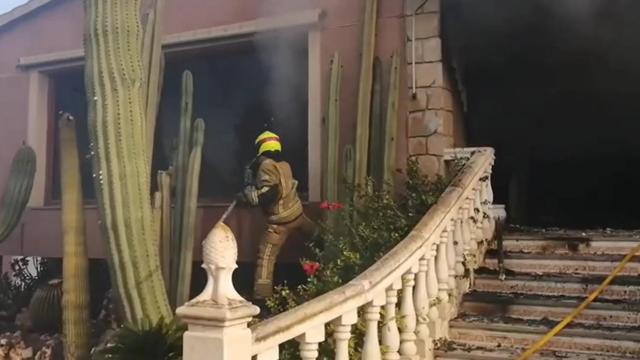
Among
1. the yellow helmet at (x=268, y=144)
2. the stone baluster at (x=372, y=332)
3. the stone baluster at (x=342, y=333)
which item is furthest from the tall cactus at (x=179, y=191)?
the stone baluster at (x=342, y=333)

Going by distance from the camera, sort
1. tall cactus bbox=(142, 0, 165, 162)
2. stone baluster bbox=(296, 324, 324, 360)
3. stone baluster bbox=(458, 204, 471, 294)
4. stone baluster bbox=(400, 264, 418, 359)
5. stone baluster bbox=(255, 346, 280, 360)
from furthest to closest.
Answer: tall cactus bbox=(142, 0, 165, 162) → stone baluster bbox=(458, 204, 471, 294) → stone baluster bbox=(400, 264, 418, 359) → stone baluster bbox=(296, 324, 324, 360) → stone baluster bbox=(255, 346, 280, 360)

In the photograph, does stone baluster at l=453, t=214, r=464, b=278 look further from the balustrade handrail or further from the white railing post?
the white railing post

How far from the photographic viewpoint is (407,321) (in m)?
4.47

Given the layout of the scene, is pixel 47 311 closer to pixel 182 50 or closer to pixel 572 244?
pixel 182 50

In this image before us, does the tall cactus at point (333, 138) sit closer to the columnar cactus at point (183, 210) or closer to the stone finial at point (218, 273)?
the columnar cactus at point (183, 210)

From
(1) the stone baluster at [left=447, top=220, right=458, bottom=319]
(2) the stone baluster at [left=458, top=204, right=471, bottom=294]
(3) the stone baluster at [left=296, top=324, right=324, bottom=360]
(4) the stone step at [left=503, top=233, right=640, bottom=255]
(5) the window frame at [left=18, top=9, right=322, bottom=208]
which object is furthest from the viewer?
(5) the window frame at [left=18, top=9, right=322, bottom=208]

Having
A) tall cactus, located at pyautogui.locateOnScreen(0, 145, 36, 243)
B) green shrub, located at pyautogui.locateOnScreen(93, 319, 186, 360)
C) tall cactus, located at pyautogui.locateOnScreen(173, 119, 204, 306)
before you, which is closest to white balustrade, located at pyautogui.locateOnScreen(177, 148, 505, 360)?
green shrub, located at pyautogui.locateOnScreen(93, 319, 186, 360)

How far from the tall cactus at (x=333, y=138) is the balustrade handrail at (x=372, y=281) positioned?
1.48 metres

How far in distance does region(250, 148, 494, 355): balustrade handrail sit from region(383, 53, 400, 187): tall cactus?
101 cm

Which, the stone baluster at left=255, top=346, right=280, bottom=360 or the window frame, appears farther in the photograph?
the window frame

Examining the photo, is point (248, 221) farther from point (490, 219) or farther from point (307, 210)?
point (490, 219)

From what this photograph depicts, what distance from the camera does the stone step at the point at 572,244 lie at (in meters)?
5.88

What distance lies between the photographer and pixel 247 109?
29.9 feet

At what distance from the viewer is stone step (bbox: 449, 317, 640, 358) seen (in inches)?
181
